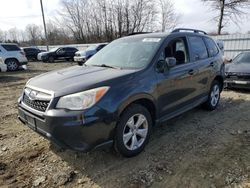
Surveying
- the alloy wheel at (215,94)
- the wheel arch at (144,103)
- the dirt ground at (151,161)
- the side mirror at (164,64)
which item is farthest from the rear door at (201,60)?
the wheel arch at (144,103)

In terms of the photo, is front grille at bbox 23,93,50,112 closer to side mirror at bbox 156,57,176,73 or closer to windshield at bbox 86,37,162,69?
windshield at bbox 86,37,162,69

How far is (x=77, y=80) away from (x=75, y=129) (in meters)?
0.75

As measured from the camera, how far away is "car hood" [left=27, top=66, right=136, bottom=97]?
9.81ft

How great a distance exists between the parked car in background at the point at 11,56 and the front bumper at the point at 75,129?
14100mm

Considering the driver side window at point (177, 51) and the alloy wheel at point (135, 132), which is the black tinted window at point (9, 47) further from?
the alloy wheel at point (135, 132)

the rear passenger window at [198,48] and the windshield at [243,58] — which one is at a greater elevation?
the rear passenger window at [198,48]

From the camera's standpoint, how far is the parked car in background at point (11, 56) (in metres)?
15.2

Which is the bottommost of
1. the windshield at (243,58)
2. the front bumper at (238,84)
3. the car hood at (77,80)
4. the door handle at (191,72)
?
the front bumper at (238,84)

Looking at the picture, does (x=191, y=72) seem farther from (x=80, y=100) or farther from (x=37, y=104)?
(x=37, y=104)

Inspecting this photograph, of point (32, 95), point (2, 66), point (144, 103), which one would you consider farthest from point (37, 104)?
point (2, 66)

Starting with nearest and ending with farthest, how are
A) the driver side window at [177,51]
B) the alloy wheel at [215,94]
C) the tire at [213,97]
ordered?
the driver side window at [177,51] < the tire at [213,97] < the alloy wheel at [215,94]

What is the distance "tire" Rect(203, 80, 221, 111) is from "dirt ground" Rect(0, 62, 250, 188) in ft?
2.64

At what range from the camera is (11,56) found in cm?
1546

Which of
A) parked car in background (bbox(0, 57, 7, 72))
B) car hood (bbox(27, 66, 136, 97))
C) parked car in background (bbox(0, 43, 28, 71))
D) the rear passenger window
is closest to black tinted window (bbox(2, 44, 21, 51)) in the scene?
parked car in background (bbox(0, 43, 28, 71))
